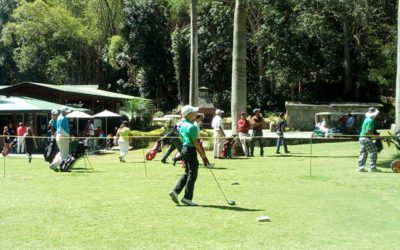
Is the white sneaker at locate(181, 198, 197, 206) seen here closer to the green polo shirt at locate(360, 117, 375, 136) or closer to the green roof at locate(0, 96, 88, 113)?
the green polo shirt at locate(360, 117, 375, 136)

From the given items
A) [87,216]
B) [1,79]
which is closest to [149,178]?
[87,216]

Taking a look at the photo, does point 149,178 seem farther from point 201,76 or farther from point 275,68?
point 201,76

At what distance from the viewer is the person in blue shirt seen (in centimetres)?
1596

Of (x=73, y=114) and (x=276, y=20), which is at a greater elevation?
(x=276, y=20)

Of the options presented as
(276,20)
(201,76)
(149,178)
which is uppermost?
(276,20)

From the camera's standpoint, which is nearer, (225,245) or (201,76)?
(225,245)

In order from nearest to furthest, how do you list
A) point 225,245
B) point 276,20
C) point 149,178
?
point 225,245 < point 149,178 < point 276,20

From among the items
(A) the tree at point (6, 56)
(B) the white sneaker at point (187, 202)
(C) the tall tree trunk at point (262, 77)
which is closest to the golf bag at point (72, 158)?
(B) the white sneaker at point (187, 202)

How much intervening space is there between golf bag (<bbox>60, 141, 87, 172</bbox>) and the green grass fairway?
0.26m

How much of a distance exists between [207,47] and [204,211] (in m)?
41.7

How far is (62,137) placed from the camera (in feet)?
52.4

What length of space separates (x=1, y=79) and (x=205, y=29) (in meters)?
28.0

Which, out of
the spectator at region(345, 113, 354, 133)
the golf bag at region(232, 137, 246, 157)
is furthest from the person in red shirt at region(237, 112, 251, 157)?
the spectator at region(345, 113, 354, 133)

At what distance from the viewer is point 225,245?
7094 mm
